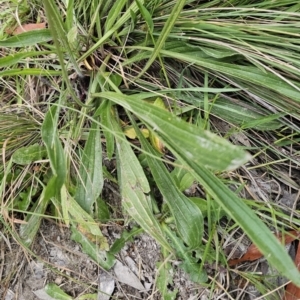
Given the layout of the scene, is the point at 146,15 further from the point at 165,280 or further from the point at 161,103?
the point at 165,280

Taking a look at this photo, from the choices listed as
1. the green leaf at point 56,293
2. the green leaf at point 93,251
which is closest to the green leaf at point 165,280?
the green leaf at point 93,251

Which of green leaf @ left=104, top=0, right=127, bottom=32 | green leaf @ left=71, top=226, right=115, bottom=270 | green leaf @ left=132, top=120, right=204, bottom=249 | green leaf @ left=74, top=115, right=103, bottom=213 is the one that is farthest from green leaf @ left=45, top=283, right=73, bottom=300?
green leaf @ left=104, top=0, right=127, bottom=32

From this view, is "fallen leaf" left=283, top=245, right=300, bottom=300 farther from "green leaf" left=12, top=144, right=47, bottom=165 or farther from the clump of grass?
"green leaf" left=12, top=144, right=47, bottom=165

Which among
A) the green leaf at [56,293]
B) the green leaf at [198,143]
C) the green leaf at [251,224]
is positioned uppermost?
the green leaf at [198,143]

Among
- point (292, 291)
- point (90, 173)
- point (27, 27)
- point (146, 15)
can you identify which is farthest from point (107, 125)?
point (292, 291)

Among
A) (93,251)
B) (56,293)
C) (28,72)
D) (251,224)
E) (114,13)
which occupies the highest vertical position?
(114,13)

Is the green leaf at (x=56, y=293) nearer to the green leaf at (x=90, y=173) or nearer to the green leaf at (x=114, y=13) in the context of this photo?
the green leaf at (x=90, y=173)

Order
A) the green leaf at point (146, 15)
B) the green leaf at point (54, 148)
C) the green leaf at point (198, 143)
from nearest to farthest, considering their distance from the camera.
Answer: the green leaf at point (198, 143), the green leaf at point (54, 148), the green leaf at point (146, 15)

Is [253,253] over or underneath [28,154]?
Result: underneath
